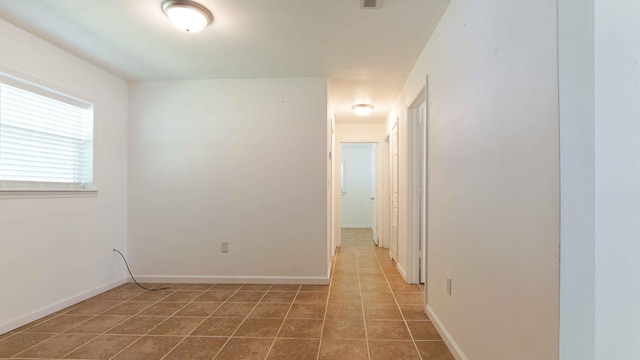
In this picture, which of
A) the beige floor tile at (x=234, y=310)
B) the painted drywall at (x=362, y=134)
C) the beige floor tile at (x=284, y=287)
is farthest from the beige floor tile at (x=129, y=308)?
the painted drywall at (x=362, y=134)

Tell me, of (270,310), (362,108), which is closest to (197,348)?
(270,310)

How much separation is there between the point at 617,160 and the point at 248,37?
7.98 feet

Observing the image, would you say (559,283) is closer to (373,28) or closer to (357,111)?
(373,28)

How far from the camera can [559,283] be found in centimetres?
92

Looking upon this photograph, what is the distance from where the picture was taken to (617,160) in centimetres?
84

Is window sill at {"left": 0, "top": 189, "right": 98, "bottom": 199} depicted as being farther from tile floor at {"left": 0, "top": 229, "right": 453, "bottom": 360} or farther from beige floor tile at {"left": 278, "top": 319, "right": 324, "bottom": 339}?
beige floor tile at {"left": 278, "top": 319, "right": 324, "bottom": 339}

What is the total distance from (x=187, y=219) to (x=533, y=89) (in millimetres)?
3411

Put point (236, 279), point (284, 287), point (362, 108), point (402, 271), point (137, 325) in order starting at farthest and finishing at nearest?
point (362, 108) → point (402, 271) → point (236, 279) → point (284, 287) → point (137, 325)

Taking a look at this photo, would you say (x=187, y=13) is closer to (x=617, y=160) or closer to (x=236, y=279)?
(x=617, y=160)

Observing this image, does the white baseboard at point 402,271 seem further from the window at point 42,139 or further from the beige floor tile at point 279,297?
the window at point 42,139

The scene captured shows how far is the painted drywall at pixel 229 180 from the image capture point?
3.34 meters

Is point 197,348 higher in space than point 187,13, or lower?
lower

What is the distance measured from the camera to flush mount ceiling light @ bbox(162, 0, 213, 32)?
1931 mm

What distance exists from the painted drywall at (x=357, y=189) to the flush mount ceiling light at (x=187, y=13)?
6284 mm
